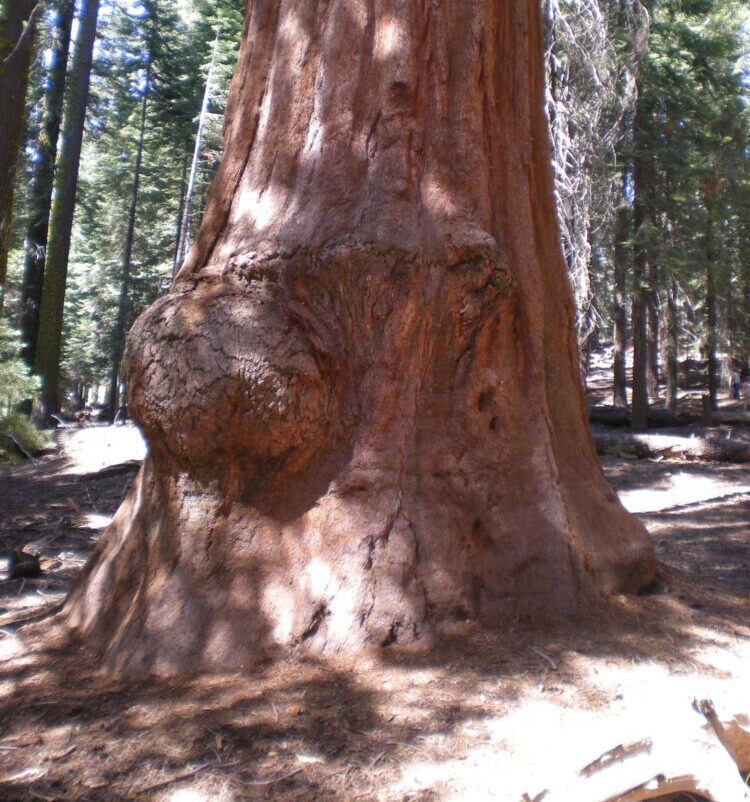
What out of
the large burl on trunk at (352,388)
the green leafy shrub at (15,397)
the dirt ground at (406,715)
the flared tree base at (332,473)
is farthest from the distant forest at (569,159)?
the dirt ground at (406,715)

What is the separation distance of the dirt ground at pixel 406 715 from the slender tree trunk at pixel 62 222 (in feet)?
49.3

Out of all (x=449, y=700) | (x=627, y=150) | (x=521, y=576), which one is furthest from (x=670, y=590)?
(x=627, y=150)

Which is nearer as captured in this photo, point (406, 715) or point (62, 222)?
point (406, 715)

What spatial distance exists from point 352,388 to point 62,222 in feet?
56.8

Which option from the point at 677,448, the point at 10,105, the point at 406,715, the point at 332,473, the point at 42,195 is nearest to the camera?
the point at 406,715

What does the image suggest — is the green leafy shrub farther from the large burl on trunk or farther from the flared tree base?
the flared tree base

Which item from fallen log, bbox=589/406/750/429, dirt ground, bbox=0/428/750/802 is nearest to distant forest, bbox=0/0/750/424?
fallen log, bbox=589/406/750/429

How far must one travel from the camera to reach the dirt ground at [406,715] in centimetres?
255

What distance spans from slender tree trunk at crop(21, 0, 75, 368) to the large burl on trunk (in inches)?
612

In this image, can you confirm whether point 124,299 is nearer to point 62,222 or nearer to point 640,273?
point 62,222

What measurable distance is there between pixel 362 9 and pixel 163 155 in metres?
28.0

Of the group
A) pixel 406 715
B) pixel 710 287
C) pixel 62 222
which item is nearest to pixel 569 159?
pixel 710 287

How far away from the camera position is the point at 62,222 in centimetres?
1884

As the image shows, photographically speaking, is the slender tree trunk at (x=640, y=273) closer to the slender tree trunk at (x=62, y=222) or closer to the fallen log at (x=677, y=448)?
the fallen log at (x=677, y=448)
